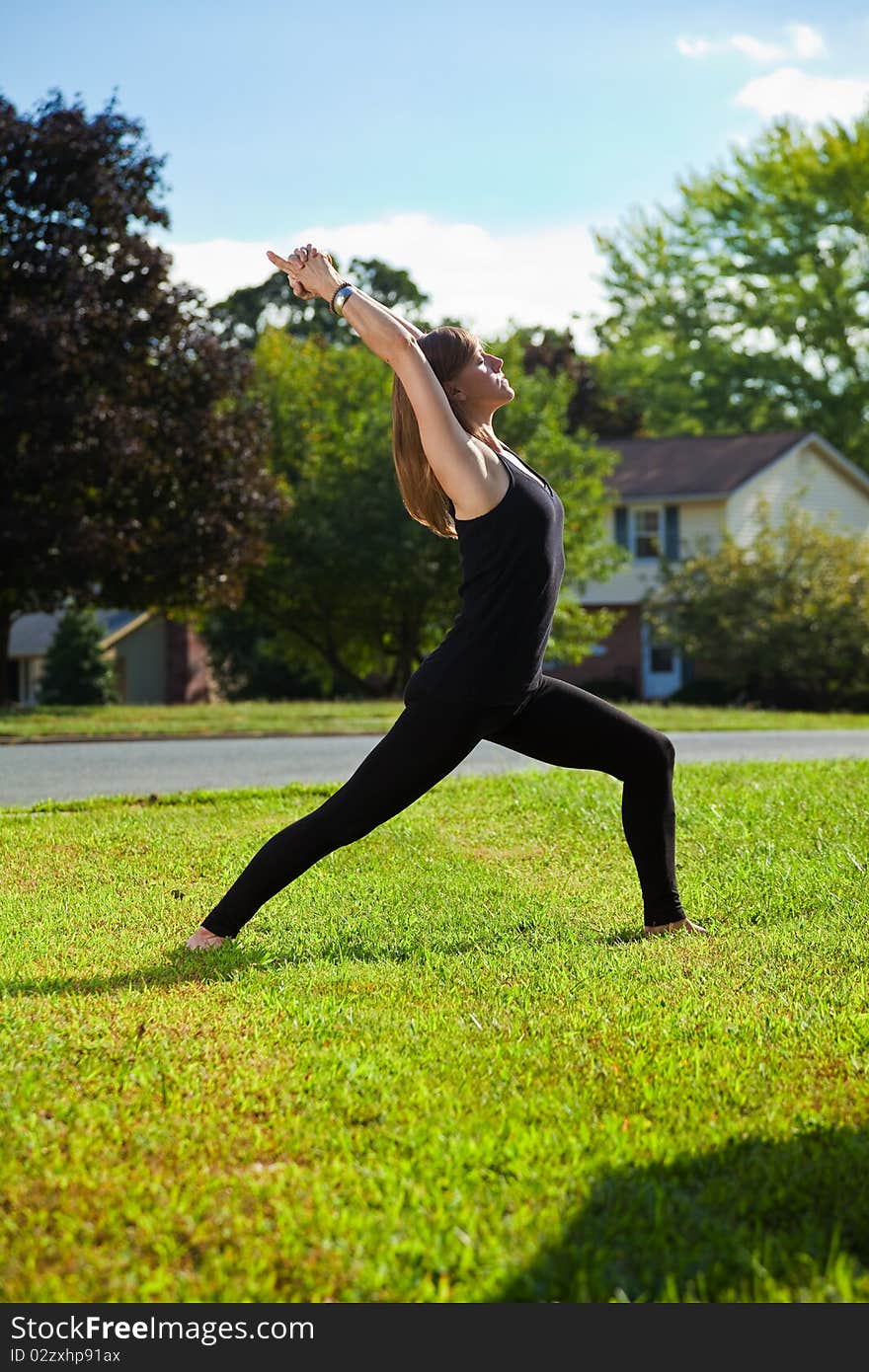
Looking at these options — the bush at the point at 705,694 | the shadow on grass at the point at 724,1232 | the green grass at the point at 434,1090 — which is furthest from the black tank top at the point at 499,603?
the bush at the point at 705,694

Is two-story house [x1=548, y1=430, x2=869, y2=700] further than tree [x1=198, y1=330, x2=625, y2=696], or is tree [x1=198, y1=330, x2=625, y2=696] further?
two-story house [x1=548, y1=430, x2=869, y2=700]

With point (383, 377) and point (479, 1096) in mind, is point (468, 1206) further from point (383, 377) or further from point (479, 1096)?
point (383, 377)

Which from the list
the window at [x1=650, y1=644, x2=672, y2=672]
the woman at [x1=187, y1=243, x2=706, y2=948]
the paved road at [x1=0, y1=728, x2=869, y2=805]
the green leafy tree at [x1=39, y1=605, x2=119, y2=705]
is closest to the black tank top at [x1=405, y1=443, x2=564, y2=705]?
the woman at [x1=187, y1=243, x2=706, y2=948]

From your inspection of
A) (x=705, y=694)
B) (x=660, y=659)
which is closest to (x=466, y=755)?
(x=705, y=694)

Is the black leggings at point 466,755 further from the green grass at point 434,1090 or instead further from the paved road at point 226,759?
the paved road at point 226,759

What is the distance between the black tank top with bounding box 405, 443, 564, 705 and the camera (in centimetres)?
474

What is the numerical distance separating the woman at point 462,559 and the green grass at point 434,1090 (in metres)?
0.58

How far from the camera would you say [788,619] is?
3012 cm

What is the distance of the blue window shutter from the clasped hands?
35.1m

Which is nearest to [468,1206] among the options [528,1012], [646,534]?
[528,1012]

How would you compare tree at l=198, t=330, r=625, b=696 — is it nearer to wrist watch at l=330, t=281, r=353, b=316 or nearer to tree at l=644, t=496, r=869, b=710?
tree at l=644, t=496, r=869, b=710

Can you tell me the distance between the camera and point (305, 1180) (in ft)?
9.84

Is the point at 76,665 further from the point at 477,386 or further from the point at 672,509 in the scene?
the point at 477,386

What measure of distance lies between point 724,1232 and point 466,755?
2.35 m
